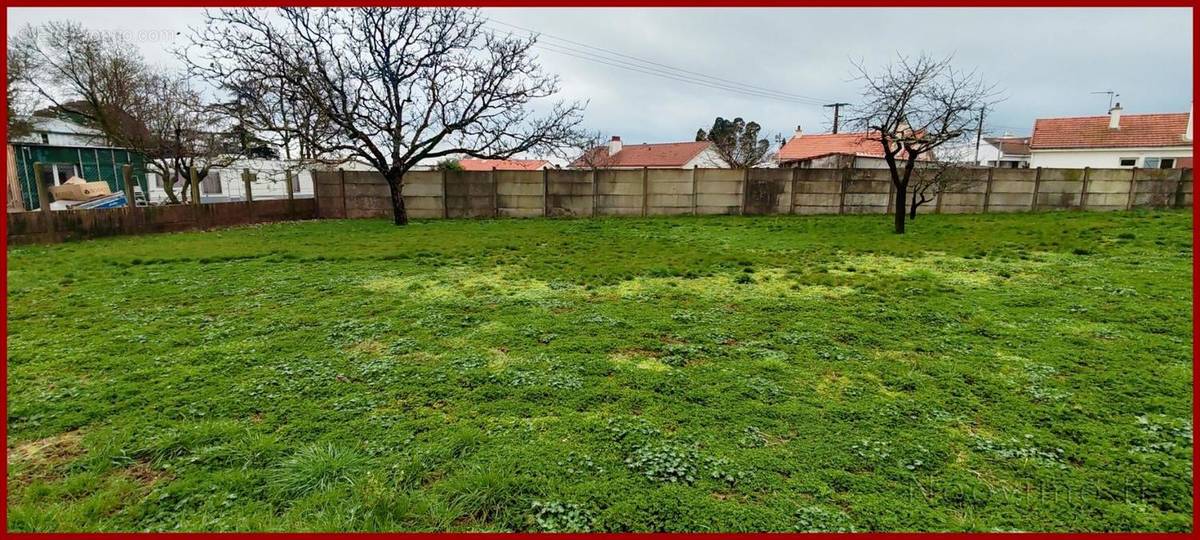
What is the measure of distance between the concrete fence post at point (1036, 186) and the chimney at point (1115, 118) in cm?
1337

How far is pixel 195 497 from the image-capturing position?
1.90 metres

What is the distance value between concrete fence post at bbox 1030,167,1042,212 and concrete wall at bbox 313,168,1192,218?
0.03 metres

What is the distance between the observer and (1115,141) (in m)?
21.7

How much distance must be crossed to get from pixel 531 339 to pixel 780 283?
3007 millimetres

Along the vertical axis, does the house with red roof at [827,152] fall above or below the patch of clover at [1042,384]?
above

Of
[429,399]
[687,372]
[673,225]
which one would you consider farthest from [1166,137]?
[429,399]

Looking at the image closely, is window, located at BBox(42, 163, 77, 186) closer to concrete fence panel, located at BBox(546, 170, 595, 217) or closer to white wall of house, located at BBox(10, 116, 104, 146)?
white wall of house, located at BBox(10, 116, 104, 146)

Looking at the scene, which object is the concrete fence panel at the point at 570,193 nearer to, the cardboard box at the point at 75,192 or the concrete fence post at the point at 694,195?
the concrete fence post at the point at 694,195

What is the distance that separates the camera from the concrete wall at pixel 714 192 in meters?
13.3

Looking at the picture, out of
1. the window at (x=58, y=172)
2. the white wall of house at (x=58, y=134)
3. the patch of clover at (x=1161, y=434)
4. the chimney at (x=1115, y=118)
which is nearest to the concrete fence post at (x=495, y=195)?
the patch of clover at (x=1161, y=434)

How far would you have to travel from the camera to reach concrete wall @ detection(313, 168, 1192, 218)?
13.3 m

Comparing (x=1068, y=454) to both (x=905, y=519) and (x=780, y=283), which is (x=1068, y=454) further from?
(x=780, y=283)

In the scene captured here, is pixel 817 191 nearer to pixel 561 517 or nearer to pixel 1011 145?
pixel 561 517

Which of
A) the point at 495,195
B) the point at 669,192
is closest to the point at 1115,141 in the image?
the point at 669,192
